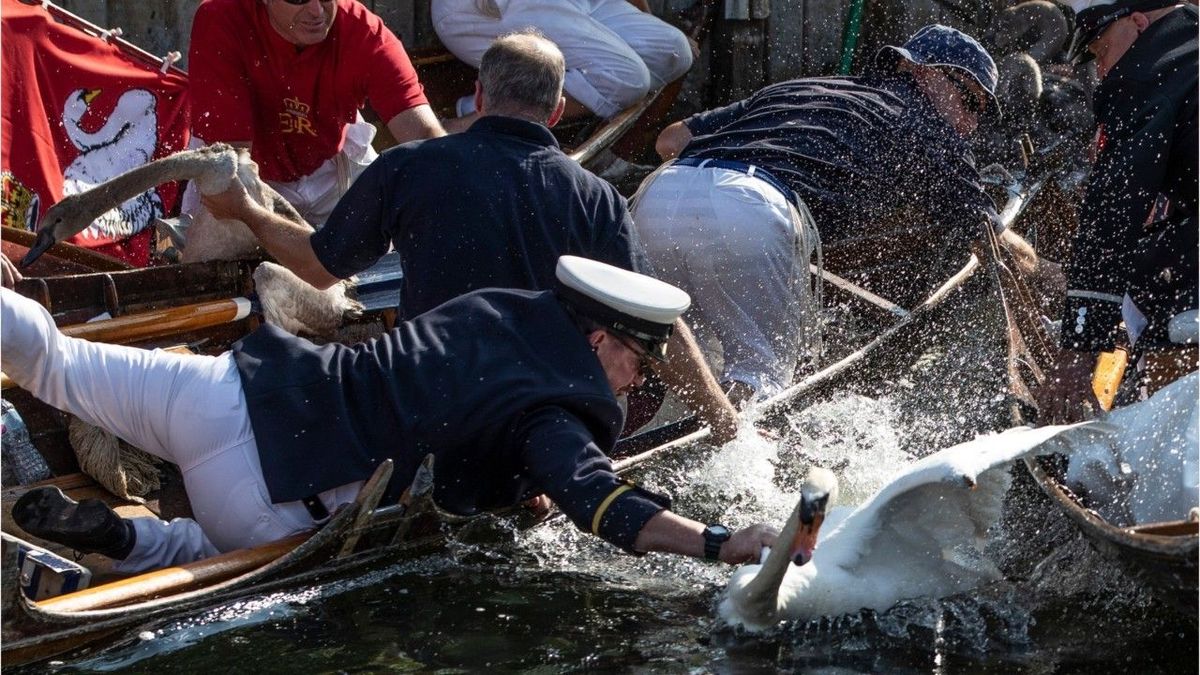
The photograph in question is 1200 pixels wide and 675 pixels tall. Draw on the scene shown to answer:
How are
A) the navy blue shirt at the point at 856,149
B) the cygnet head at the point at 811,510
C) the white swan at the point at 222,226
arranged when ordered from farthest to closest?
the navy blue shirt at the point at 856,149
the white swan at the point at 222,226
the cygnet head at the point at 811,510

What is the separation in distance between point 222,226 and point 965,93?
9.42ft

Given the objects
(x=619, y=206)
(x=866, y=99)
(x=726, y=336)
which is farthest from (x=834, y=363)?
(x=619, y=206)

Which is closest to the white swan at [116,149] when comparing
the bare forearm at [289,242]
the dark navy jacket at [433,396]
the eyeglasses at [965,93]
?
the bare forearm at [289,242]

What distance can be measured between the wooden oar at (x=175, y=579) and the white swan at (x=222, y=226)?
126 cm

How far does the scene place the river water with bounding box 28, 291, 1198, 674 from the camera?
12.1 feet

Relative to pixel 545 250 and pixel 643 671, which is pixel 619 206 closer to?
pixel 545 250

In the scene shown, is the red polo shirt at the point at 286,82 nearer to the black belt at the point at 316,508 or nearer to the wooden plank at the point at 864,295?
the wooden plank at the point at 864,295

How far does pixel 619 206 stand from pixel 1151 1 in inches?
65.7

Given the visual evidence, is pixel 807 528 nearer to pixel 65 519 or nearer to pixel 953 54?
pixel 65 519

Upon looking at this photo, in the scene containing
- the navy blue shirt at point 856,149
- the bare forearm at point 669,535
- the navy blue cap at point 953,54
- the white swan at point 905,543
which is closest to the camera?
the bare forearm at point 669,535

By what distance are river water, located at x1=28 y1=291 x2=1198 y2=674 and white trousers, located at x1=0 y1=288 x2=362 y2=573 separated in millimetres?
234

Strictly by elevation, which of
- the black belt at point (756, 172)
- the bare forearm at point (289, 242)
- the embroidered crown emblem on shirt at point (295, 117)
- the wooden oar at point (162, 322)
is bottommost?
the wooden oar at point (162, 322)

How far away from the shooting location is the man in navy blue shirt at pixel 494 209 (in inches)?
173

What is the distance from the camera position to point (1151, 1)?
175 inches
